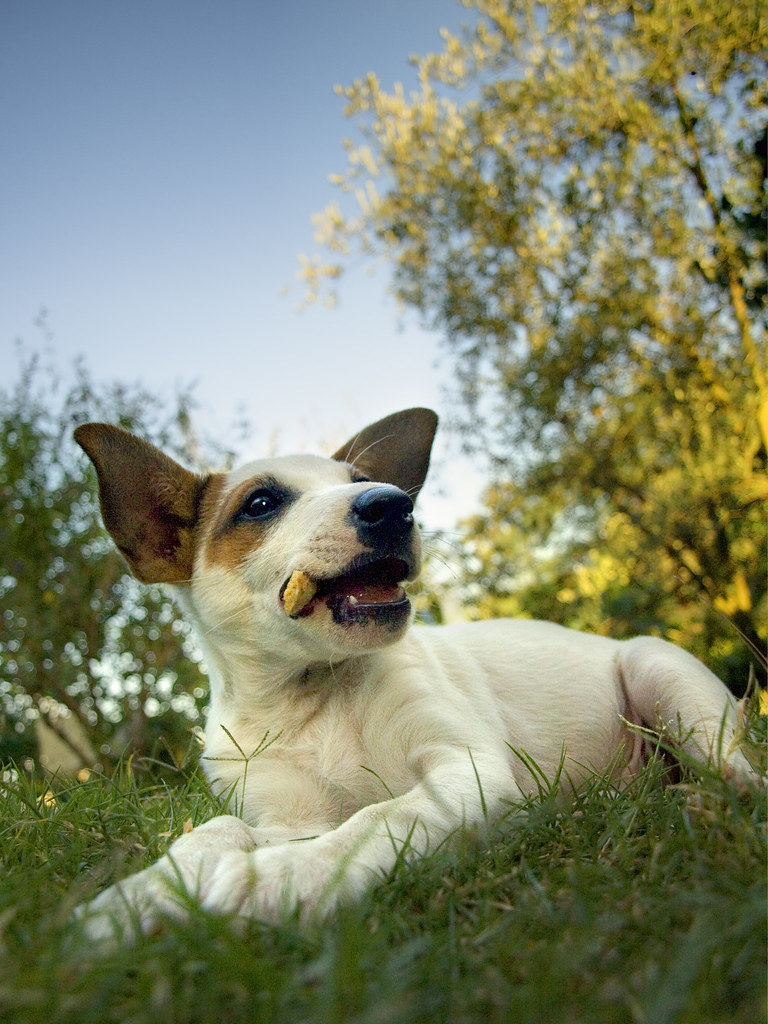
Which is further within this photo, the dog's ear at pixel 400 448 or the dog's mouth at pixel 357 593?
the dog's ear at pixel 400 448

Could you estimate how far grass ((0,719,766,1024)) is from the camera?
1.16m

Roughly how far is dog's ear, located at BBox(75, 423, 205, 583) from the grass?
1.43 metres

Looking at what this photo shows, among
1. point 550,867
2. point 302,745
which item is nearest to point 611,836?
point 550,867

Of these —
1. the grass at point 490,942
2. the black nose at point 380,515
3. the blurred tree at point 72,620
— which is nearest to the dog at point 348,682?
the black nose at point 380,515

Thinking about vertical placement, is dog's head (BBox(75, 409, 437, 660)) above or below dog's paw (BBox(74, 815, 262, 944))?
above

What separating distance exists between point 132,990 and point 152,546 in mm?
2339

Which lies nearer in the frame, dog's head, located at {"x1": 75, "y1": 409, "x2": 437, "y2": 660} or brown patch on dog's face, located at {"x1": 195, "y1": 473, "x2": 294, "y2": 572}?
dog's head, located at {"x1": 75, "y1": 409, "x2": 437, "y2": 660}

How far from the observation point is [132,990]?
4.39 feet

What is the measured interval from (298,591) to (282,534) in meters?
0.35

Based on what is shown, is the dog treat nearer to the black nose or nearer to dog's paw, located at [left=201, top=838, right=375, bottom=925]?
the black nose

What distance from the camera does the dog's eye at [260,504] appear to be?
3314 millimetres

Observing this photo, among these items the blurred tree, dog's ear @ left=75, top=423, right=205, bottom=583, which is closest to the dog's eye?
dog's ear @ left=75, top=423, right=205, bottom=583

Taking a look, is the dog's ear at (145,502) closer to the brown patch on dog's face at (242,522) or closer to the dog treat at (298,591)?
the brown patch on dog's face at (242,522)

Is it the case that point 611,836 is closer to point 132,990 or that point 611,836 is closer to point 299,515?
point 132,990
